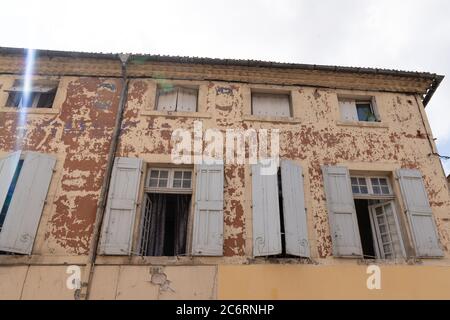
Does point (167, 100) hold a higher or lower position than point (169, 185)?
higher

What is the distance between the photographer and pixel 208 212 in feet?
21.6

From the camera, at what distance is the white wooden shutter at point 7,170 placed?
6369mm

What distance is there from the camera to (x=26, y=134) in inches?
286

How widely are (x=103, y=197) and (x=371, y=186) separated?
527cm

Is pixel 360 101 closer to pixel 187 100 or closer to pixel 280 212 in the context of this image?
pixel 280 212

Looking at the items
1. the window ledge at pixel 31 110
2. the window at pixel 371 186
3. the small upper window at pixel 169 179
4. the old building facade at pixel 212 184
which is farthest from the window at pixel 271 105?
the window ledge at pixel 31 110

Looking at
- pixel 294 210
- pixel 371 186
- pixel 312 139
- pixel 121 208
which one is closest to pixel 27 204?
pixel 121 208

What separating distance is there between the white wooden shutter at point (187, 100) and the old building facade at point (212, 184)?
2 cm

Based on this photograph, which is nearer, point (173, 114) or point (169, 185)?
point (169, 185)

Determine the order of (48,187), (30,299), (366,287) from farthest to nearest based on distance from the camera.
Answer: (48,187) < (366,287) < (30,299)

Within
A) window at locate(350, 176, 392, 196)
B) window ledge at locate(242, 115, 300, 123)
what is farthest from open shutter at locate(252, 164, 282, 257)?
window at locate(350, 176, 392, 196)

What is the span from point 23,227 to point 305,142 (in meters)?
5.51
